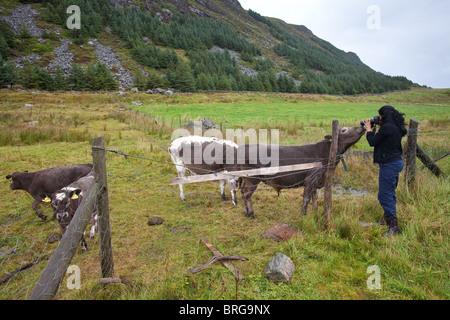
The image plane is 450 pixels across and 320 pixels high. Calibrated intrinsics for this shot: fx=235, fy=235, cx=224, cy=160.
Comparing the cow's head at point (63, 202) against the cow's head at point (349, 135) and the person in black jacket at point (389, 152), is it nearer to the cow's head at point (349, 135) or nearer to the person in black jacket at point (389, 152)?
the cow's head at point (349, 135)

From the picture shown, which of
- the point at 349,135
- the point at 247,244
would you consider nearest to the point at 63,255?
the point at 247,244

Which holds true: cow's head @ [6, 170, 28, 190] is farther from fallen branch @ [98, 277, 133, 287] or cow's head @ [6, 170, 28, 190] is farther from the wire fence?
fallen branch @ [98, 277, 133, 287]

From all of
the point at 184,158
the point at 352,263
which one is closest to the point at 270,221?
the point at 352,263

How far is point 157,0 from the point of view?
14312 cm

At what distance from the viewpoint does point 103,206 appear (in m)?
3.08

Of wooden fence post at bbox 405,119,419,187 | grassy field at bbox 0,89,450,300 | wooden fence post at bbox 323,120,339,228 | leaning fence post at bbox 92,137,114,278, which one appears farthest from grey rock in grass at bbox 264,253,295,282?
wooden fence post at bbox 405,119,419,187

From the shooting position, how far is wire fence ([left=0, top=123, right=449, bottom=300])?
11.4 ft

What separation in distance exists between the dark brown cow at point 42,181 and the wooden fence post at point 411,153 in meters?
8.15

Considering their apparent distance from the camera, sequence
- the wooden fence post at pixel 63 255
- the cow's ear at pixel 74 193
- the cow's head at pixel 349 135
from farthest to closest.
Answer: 1. the cow's head at pixel 349 135
2. the cow's ear at pixel 74 193
3. the wooden fence post at pixel 63 255

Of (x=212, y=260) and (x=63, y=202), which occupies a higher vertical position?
(x=63, y=202)

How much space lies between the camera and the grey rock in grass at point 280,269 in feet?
10.8

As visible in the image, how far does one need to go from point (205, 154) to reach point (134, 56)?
275 ft

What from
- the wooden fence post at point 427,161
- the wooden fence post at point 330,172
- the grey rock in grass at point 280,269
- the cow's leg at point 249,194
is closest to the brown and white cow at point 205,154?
the cow's leg at point 249,194

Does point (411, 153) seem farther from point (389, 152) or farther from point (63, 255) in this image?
point (63, 255)
